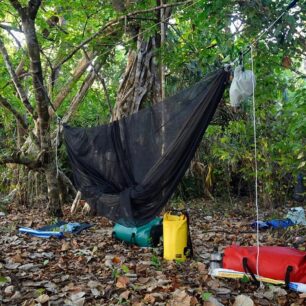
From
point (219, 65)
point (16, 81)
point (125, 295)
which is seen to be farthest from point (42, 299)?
point (16, 81)

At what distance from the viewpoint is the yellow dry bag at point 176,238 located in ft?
9.95

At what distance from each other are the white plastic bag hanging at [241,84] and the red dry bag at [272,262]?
1023 millimetres

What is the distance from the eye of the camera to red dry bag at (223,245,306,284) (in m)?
2.39

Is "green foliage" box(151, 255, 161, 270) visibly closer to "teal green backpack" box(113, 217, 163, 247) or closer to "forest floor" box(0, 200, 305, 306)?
"forest floor" box(0, 200, 305, 306)

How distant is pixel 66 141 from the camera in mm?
4117

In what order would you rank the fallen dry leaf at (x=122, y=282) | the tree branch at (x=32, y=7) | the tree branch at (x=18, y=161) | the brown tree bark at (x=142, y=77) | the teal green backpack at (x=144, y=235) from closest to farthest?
the fallen dry leaf at (x=122, y=282) → the teal green backpack at (x=144, y=235) → the tree branch at (x=32, y=7) → the tree branch at (x=18, y=161) → the brown tree bark at (x=142, y=77)

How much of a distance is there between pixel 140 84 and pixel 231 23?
2.32m

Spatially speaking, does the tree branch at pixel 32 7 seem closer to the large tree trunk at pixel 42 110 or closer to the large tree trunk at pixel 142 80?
the large tree trunk at pixel 42 110

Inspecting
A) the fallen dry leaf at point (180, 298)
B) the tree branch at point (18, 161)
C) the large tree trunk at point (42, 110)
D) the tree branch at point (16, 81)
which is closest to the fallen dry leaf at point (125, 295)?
the fallen dry leaf at point (180, 298)

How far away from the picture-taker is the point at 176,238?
119 inches

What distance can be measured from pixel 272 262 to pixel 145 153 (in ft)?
4.03

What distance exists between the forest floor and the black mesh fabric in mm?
375

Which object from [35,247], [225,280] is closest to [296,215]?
[225,280]

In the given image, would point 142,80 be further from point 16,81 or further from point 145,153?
point 145,153
